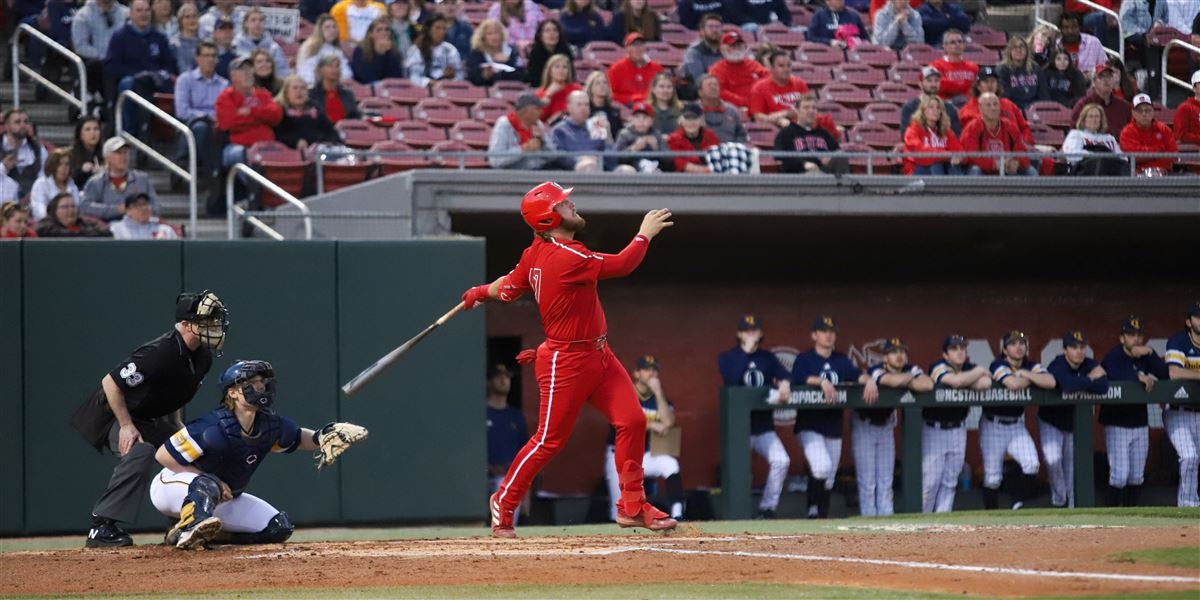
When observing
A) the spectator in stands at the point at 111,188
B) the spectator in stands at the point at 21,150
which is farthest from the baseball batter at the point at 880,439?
the spectator in stands at the point at 21,150

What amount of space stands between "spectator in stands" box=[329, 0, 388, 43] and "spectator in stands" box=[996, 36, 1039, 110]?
18.9ft

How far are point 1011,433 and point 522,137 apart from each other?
4.60m

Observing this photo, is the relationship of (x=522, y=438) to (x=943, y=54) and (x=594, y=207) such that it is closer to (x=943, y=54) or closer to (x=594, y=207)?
(x=594, y=207)

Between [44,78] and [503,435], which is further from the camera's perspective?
[44,78]

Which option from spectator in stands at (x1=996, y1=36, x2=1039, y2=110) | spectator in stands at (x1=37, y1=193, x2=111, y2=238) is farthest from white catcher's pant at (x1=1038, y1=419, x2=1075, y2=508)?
spectator in stands at (x1=37, y1=193, x2=111, y2=238)

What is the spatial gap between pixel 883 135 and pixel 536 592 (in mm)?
8722

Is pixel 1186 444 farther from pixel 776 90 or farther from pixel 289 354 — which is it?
pixel 289 354

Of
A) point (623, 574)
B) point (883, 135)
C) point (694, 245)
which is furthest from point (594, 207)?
point (623, 574)

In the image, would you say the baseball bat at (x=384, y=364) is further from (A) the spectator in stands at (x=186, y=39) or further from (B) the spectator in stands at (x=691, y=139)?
(A) the spectator in stands at (x=186, y=39)

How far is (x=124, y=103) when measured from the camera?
40.8 feet

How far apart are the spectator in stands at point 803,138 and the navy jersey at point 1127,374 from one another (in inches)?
113

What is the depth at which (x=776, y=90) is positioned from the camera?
13938 millimetres

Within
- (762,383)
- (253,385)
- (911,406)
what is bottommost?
(911,406)

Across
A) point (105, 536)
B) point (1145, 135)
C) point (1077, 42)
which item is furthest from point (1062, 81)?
point (105, 536)
